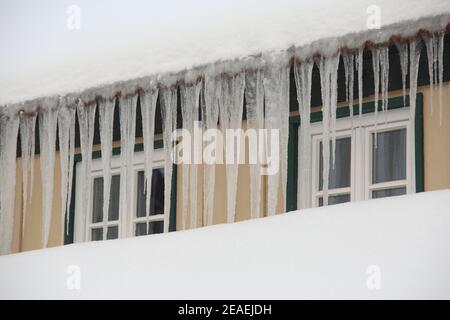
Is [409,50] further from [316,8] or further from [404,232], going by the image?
[404,232]

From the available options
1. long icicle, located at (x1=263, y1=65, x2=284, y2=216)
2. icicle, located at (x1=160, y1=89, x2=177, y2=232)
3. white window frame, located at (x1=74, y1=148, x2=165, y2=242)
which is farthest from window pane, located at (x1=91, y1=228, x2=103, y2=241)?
long icicle, located at (x1=263, y1=65, x2=284, y2=216)

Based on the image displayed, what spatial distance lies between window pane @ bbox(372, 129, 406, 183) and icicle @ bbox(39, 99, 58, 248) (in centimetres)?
272

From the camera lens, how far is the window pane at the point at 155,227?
32.6 ft

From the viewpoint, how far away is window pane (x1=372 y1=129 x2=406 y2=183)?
8352 millimetres

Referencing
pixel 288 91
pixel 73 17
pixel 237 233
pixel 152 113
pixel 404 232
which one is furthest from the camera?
pixel 73 17

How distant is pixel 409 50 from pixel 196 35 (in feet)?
5.69

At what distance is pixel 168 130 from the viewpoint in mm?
8977

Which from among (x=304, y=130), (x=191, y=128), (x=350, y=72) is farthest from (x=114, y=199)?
(x=350, y=72)

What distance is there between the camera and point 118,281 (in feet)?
24.3

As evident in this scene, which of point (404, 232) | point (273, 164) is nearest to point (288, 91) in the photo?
point (273, 164)

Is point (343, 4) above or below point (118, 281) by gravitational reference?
above

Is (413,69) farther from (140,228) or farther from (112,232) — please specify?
(112,232)

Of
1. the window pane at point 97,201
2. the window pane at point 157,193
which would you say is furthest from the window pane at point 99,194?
the window pane at point 157,193

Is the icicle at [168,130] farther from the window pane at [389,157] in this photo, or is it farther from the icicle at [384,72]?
the icicle at [384,72]
